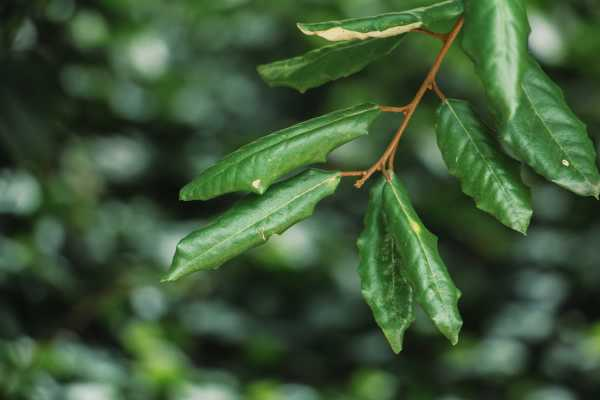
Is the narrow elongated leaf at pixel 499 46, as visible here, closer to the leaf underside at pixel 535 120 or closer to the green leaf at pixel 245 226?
the leaf underside at pixel 535 120

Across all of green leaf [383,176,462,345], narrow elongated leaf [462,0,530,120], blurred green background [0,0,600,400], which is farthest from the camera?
blurred green background [0,0,600,400]

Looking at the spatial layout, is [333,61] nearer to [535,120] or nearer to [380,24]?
[380,24]

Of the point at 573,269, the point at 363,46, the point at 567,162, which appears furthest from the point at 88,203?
the point at 567,162

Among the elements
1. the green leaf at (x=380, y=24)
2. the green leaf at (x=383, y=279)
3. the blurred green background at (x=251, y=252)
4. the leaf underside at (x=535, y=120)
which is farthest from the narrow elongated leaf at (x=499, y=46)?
the blurred green background at (x=251, y=252)

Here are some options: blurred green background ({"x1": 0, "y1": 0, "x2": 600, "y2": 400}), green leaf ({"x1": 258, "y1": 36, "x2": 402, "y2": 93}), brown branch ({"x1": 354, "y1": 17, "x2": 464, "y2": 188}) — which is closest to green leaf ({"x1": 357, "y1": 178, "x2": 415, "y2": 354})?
brown branch ({"x1": 354, "y1": 17, "x2": 464, "y2": 188})

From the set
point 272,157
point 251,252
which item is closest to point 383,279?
point 272,157

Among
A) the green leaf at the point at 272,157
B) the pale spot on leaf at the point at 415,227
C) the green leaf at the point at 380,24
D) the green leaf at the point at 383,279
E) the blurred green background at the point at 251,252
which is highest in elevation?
the green leaf at the point at 380,24

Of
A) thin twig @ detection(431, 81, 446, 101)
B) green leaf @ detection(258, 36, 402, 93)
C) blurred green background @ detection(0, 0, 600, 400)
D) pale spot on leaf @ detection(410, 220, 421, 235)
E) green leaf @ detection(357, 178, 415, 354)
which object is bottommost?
blurred green background @ detection(0, 0, 600, 400)

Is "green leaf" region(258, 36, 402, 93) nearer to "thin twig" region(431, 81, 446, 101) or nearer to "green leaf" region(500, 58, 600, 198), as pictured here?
"thin twig" region(431, 81, 446, 101)
